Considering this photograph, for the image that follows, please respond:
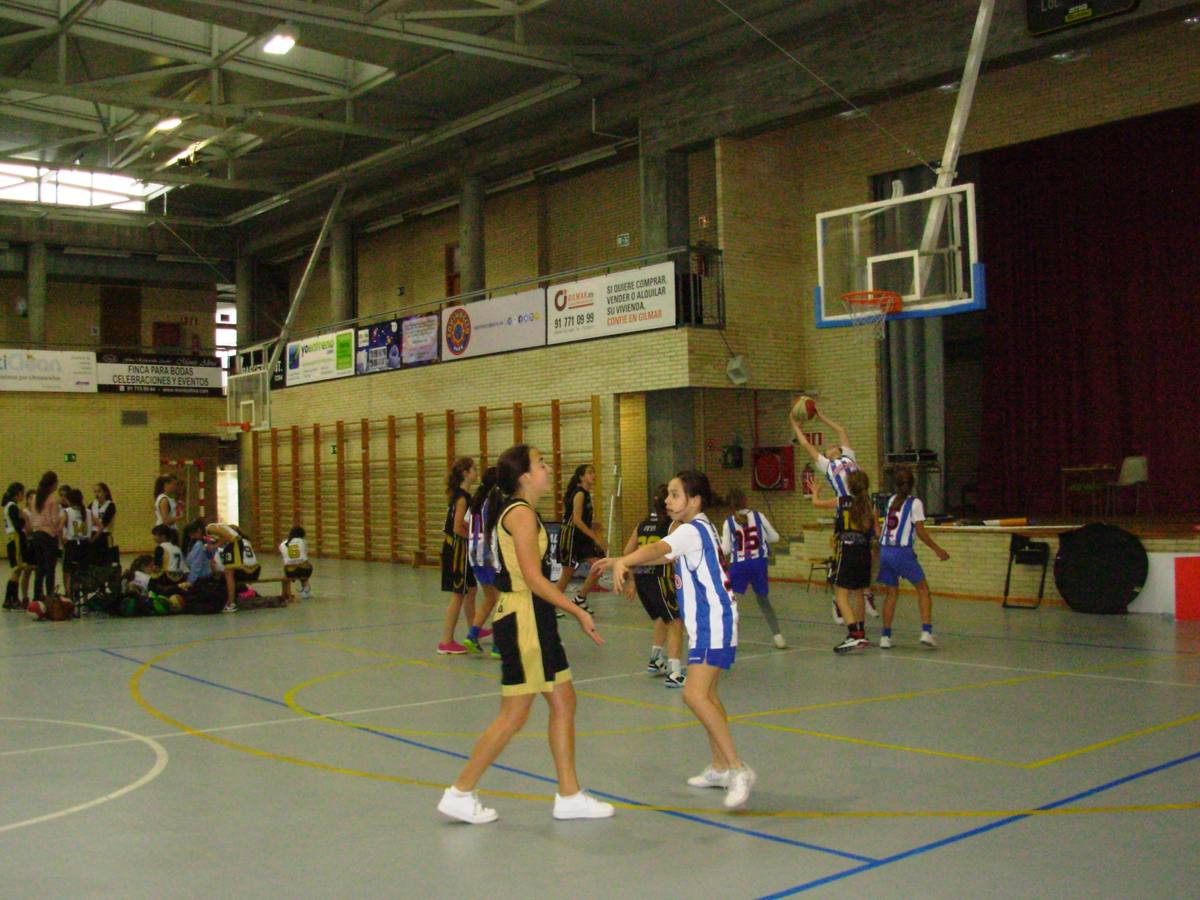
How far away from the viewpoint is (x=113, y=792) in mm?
6188

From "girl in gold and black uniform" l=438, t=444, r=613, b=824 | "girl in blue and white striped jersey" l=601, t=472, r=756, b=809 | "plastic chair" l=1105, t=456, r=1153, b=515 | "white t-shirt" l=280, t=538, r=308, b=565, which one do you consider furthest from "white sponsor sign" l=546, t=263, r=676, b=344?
"girl in gold and black uniform" l=438, t=444, r=613, b=824

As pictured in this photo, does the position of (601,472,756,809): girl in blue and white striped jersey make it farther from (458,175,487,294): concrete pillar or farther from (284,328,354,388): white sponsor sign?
(284,328,354,388): white sponsor sign

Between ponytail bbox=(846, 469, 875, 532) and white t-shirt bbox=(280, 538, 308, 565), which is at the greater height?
ponytail bbox=(846, 469, 875, 532)

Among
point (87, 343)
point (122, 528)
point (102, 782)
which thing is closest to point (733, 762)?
point (102, 782)

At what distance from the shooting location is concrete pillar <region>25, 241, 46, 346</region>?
96.8 ft

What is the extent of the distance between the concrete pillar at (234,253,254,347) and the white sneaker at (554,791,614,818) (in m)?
28.3

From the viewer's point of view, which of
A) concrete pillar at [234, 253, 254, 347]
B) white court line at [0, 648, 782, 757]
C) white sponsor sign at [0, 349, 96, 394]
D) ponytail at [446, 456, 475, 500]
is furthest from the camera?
concrete pillar at [234, 253, 254, 347]

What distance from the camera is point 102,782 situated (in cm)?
641

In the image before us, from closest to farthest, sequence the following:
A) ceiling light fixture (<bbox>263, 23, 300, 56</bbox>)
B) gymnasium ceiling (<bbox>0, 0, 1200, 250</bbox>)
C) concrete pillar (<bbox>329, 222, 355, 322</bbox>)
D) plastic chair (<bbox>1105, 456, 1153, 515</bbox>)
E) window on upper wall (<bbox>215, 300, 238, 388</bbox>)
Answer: gymnasium ceiling (<bbox>0, 0, 1200, 250</bbox>) → ceiling light fixture (<bbox>263, 23, 300, 56</bbox>) → plastic chair (<bbox>1105, 456, 1153, 515</bbox>) → concrete pillar (<bbox>329, 222, 355, 322</bbox>) → window on upper wall (<bbox>215, 300, 238, 388</bbox>)

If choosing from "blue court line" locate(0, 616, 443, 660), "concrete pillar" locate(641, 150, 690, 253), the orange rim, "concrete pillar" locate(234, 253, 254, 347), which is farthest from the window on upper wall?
the orange rim

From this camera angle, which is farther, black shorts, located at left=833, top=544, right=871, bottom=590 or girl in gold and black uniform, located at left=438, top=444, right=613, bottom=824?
black shorts, located at left=833, top=544, right=871, bottom=590


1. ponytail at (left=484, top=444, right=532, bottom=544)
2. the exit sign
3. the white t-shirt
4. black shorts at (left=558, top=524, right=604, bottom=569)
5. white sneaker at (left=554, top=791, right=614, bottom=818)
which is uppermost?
the exit sign

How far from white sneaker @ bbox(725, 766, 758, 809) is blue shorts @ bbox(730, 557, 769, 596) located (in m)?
5.40

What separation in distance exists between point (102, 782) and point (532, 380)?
15.0 metres
